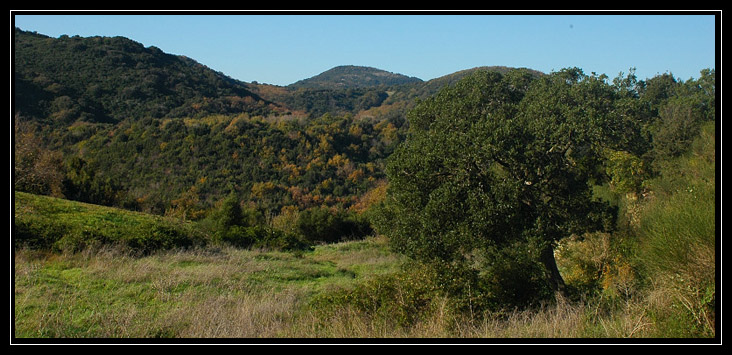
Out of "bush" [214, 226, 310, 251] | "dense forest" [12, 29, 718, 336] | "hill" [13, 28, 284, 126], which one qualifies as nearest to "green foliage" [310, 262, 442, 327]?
"dense forest" [12, 29, 718, 336]

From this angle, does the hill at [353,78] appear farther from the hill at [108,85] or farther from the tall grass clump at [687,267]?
the tall grass clump at [687,267]

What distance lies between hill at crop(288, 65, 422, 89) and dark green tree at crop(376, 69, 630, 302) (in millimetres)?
146730

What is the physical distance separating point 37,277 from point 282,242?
12251 mm

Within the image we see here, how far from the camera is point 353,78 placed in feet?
551

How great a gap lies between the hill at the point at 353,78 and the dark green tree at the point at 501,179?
481ft

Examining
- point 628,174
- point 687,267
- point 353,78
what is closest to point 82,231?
point 687,267

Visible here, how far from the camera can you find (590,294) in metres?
9.74

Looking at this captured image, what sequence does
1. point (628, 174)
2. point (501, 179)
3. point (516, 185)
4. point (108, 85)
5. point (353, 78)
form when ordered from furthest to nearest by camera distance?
point (353, 78), point (108, 85), point (628, 174), point (501, 179), point (516, 185)

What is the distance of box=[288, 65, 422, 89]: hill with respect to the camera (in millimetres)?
158250

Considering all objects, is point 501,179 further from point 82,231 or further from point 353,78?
point 353,78

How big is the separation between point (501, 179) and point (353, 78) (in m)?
163

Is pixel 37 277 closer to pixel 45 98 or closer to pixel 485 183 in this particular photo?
pixel 485 183

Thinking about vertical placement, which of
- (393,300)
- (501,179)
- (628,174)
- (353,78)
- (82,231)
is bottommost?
(393,300)
